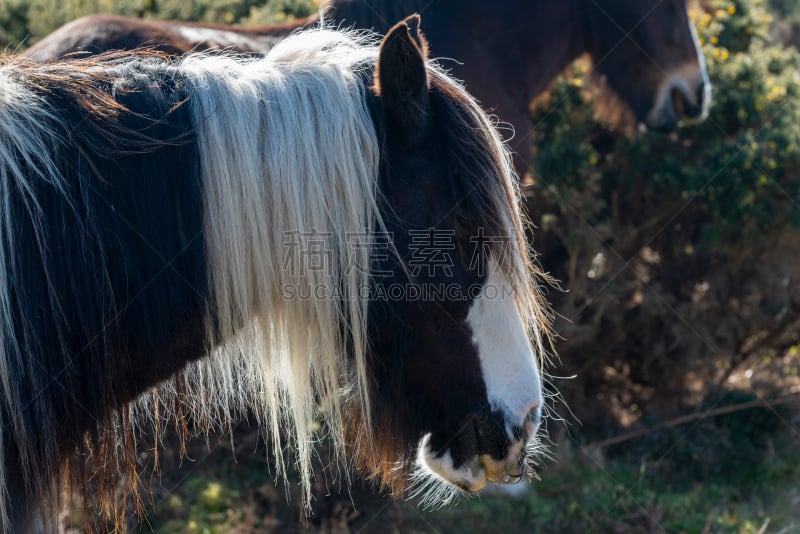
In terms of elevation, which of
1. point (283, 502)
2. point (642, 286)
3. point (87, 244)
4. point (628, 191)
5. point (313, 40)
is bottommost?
point (283, 502)

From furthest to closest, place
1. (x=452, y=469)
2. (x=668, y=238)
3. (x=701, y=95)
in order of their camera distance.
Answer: (x=668, y=238) → (x=701, y=95) → (x=452, y=469)

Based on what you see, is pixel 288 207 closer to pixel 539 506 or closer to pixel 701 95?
pixel 539 506

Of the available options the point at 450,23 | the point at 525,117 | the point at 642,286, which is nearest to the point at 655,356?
the point at 642,286

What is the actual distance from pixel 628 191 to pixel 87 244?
406 cm

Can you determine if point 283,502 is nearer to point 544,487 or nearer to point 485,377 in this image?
point 544,487

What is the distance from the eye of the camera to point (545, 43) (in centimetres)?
487

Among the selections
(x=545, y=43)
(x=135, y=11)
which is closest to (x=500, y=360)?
(x=545, y=43)

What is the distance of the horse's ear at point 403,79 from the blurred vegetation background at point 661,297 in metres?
2.70

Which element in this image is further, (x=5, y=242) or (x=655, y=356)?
(x=655, y=356)

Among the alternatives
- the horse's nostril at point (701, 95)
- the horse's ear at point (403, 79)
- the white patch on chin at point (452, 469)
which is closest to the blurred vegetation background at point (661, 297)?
the horse's nostril at point (701, 95)

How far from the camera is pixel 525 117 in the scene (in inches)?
186

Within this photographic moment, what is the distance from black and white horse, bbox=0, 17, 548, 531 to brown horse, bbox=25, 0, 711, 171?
227 cm

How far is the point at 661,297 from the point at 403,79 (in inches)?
144

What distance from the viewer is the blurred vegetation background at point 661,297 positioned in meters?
4.49
